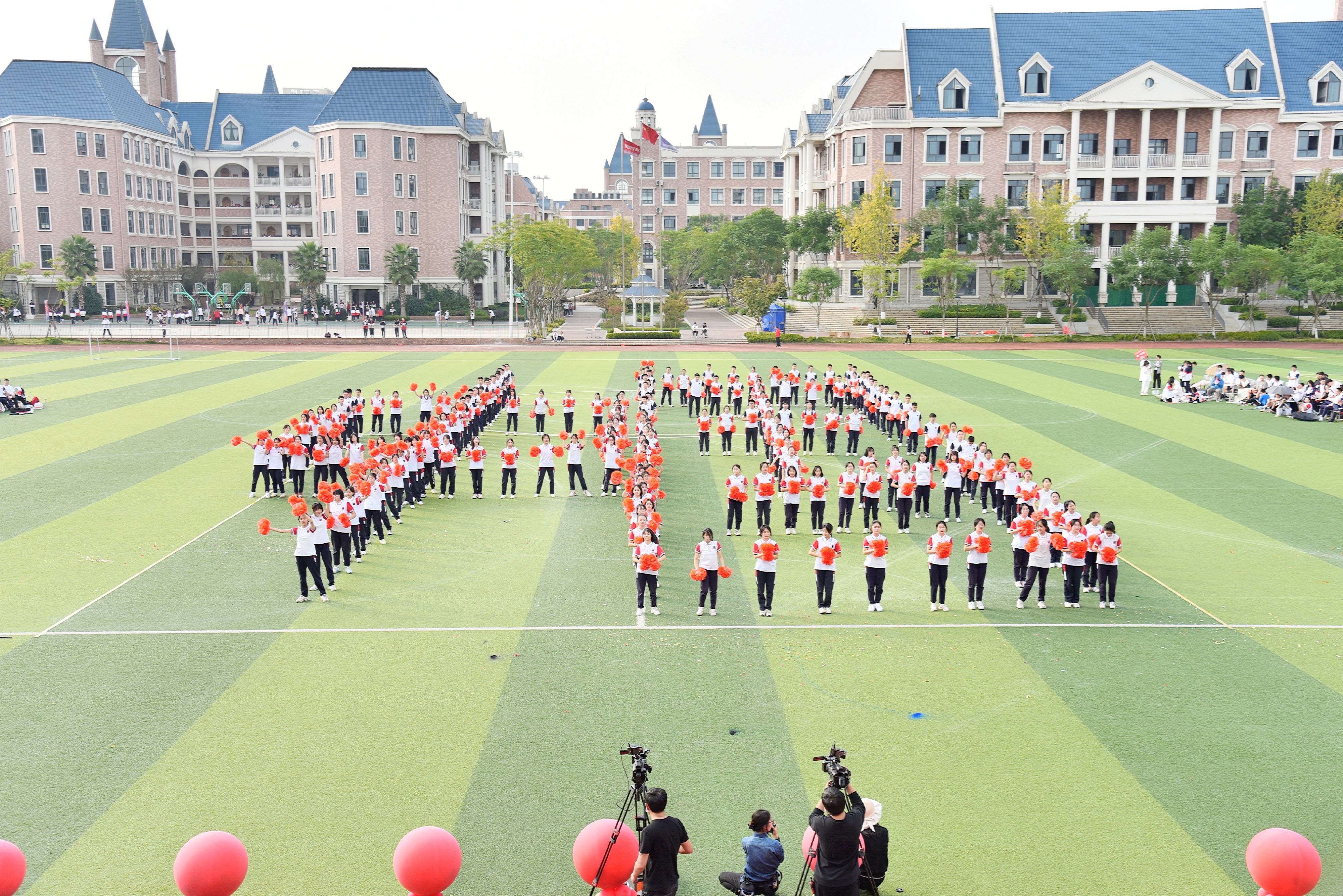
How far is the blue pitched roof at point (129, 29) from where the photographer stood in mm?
104000

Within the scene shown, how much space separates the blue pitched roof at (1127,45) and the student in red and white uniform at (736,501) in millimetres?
60026

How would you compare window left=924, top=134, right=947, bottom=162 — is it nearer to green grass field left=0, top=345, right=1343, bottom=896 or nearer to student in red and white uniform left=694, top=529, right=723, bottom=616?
green grass field left=0, top=345, right=1343, bottom=896

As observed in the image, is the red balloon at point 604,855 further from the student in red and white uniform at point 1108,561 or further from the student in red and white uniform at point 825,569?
the student in red and white uniform at point 1108,561

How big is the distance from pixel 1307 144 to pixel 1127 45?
14.1 meters

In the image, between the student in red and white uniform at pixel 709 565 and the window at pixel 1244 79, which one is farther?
the window at pixel 1244 79

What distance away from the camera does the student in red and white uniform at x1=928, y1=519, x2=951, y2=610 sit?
15.4 meters

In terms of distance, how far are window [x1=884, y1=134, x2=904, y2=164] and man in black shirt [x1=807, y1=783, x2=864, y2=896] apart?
69.8m

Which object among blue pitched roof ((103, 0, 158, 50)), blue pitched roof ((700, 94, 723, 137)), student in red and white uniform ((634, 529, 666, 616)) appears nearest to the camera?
student in red and white uniform ((634, 529, 666, 616))

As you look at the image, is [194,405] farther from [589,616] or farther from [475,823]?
[475,823]

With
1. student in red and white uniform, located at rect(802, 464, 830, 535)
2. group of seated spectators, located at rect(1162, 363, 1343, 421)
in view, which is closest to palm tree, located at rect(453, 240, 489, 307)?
group of seated spectators, located at rect(1162, 363, 1343, 421)

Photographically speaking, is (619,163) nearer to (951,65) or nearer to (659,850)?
(951,65)

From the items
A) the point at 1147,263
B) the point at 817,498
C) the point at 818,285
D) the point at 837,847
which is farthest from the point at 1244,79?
the point at 837,847

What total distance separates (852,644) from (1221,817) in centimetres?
536

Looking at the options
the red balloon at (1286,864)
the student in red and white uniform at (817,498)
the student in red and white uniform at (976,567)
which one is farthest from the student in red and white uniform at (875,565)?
the red balloon at (1286,864)
